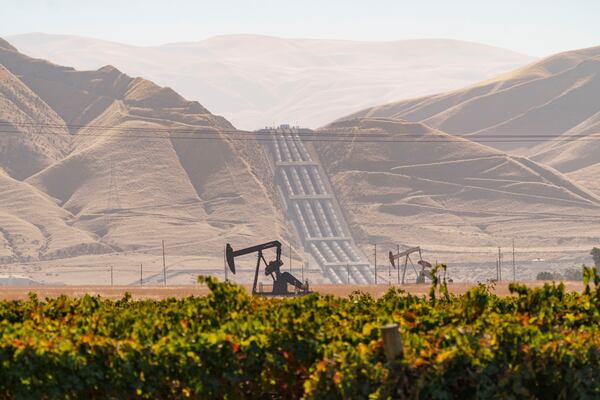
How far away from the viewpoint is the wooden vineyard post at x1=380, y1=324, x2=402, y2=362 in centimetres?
1239

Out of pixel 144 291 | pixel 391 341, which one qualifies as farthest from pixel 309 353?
pixel 144 291

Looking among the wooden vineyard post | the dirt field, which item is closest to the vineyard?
the wooden vineyard post

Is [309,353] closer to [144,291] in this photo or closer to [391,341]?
[391,341]

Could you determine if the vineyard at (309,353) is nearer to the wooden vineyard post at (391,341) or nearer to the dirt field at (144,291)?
the wooden vineyard post at (391,341)

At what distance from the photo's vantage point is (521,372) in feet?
41.2

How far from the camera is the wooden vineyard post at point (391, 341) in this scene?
12.4 metres

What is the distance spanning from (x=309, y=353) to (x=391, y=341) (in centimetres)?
148

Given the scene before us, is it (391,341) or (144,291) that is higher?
(144,291)

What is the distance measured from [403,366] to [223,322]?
3.47 m

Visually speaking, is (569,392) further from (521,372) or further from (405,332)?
(405,332)

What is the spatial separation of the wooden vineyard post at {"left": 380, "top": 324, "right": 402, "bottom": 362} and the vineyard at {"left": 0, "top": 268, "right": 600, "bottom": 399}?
8 cm

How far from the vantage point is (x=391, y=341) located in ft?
40.8

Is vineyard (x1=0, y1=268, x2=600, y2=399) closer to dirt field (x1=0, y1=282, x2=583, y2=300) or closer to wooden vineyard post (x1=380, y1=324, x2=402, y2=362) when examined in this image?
wooden vineyard post (x1=380, y1=324, x2=402, y2=362)

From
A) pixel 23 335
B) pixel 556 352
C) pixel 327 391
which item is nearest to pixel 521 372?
pixel 556 352
